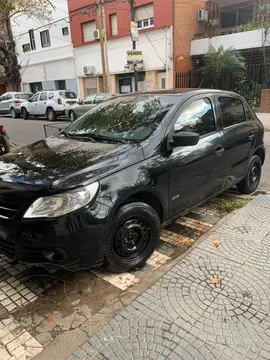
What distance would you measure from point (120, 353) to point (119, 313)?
366mm

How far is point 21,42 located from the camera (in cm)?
2869

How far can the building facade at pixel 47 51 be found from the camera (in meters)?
24.4

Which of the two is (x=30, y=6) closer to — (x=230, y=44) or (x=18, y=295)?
(x=230, y=44)

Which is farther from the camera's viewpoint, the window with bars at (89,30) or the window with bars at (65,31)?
the window with bars at (65,31)

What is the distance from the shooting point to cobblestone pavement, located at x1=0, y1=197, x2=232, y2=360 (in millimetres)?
2164

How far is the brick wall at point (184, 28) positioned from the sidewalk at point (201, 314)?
17.9 m

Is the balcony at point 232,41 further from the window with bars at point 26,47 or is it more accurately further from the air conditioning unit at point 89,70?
the window with bars at point 26,47

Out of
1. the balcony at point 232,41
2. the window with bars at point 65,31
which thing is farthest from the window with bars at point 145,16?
the window with bars at point 65,31

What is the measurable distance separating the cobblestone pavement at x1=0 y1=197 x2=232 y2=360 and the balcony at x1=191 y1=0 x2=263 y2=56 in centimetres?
1734

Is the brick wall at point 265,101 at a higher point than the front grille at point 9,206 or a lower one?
lower

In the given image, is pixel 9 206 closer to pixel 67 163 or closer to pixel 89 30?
pixel 67 163

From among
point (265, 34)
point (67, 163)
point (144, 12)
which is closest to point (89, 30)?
point (144, 12)

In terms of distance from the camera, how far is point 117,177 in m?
2.59

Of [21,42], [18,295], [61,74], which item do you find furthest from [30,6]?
[18,295]
